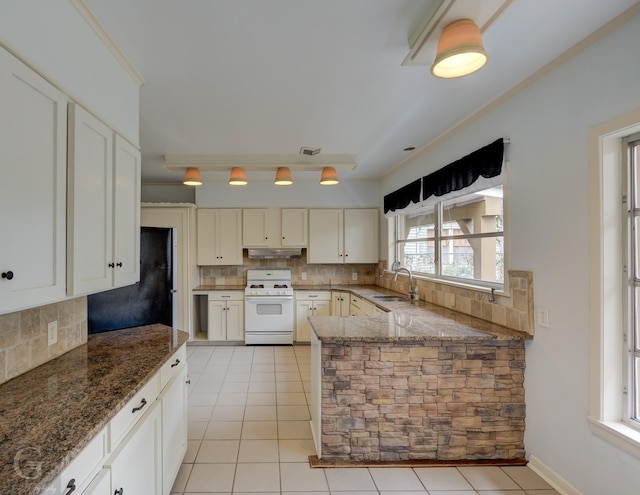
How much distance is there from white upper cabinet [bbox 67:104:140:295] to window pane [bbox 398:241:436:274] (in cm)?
296

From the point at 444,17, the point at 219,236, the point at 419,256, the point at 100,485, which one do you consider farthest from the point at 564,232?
the point at 219,236

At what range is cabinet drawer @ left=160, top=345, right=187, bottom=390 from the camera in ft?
5.82

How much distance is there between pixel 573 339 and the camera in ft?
6.06

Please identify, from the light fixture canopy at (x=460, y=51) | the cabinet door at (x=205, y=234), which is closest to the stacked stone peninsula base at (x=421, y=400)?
the light fixture canopy at (x=460, y=51)

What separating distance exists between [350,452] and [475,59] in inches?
93.9

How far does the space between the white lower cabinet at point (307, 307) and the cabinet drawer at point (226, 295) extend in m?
0.88

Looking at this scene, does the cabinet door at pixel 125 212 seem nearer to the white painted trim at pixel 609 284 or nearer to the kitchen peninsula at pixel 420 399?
the kitchen peninsula at pixel 420 399

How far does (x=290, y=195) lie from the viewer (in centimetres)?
524

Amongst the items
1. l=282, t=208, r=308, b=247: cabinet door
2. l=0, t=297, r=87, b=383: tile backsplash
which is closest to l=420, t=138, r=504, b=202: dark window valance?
l=282, t=208, r=308, b=247: cabinet door

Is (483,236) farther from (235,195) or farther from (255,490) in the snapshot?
(235,195)

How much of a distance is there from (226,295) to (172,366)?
3.12 meters

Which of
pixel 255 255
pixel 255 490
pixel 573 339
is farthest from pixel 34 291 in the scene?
pixel 255 255

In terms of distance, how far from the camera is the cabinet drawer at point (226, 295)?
4.99 meters

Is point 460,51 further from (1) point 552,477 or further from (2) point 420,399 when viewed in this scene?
(1) point 552,477
